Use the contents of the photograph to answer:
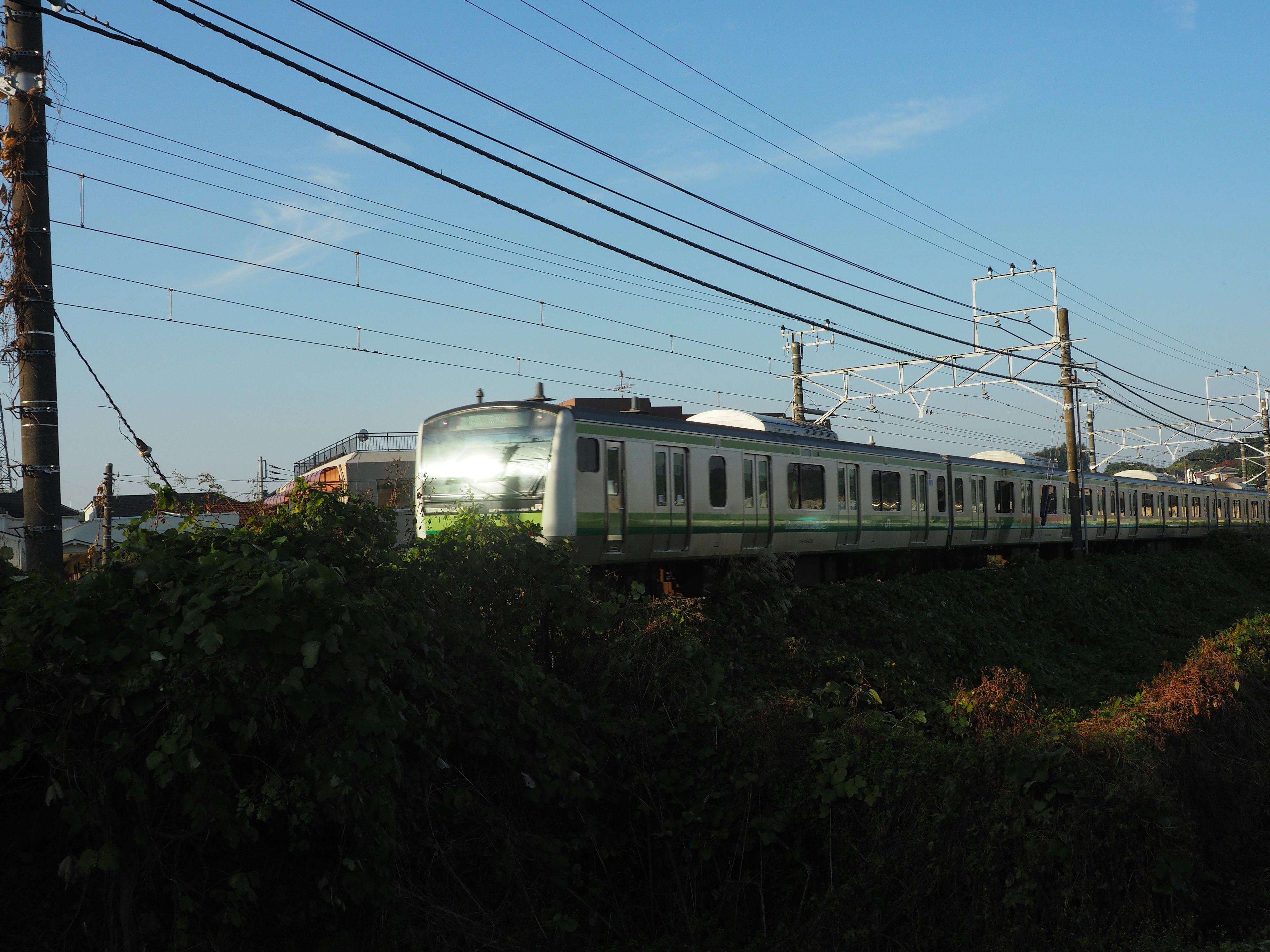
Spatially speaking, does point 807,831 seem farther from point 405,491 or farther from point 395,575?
point 405,491

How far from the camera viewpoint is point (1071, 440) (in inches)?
976

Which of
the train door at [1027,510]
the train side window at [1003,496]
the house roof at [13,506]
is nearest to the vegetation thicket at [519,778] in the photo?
the train side window at [1003,496]

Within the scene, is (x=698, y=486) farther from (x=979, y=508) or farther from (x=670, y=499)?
(x=979, y=508)

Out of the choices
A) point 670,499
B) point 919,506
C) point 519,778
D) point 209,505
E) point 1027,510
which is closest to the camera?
point 519,778

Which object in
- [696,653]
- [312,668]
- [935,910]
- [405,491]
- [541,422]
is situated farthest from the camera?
[405,491]

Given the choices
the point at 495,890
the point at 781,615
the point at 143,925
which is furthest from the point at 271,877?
the point at 781,615

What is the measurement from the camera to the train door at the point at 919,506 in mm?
19953

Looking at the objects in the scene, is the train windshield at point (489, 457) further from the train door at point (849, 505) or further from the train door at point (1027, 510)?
the train door at point (1027, 510)

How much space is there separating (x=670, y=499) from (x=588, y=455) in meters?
1.72

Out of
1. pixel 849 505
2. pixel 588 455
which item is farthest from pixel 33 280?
pixel 849 505

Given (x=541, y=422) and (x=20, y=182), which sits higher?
(x=20, y=182)

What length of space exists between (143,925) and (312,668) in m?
1.30

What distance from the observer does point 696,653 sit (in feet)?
28.5

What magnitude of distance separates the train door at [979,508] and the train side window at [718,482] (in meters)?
9.79
